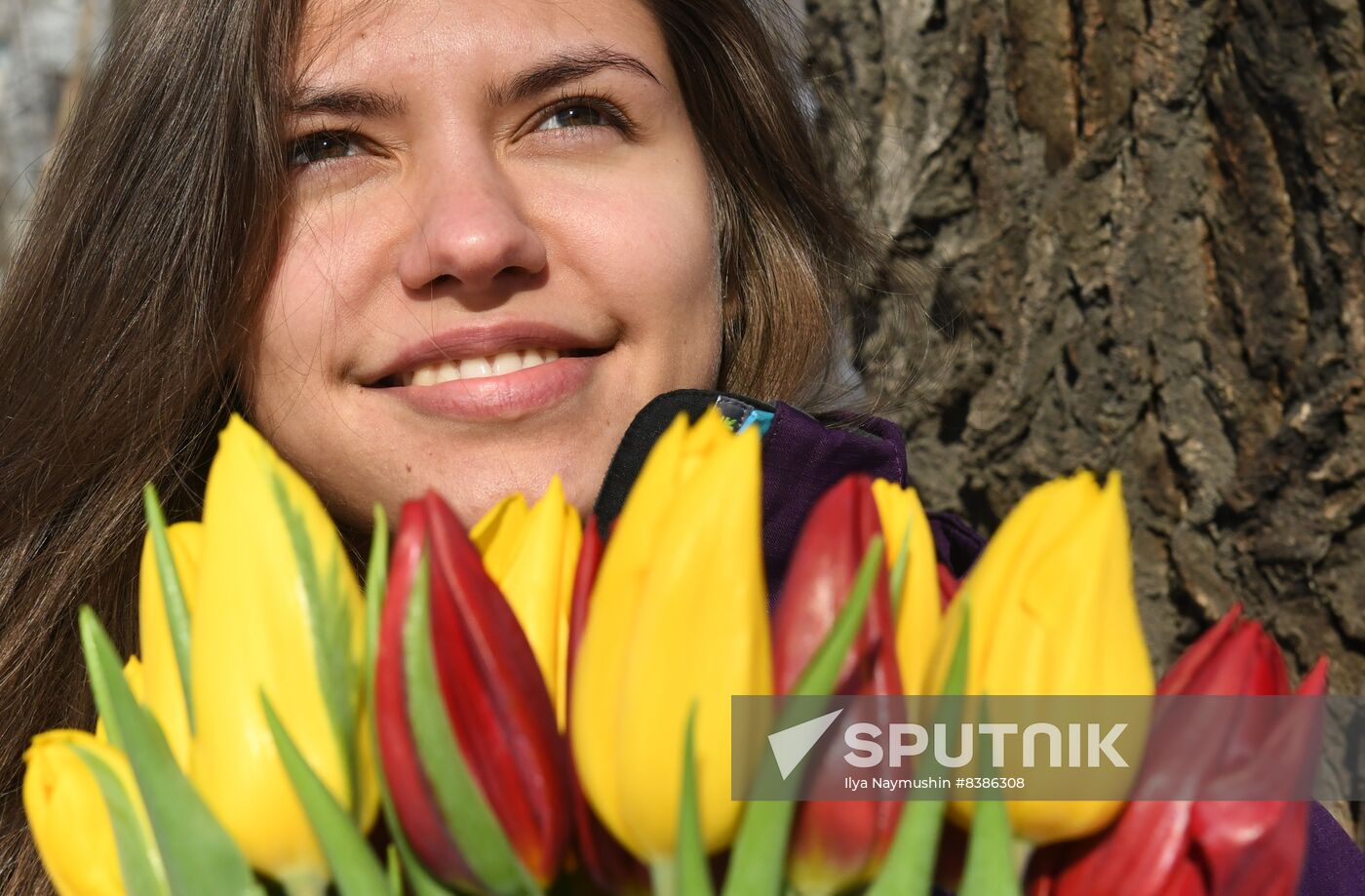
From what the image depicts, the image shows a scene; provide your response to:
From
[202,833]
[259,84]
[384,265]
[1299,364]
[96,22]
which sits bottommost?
[202,833]

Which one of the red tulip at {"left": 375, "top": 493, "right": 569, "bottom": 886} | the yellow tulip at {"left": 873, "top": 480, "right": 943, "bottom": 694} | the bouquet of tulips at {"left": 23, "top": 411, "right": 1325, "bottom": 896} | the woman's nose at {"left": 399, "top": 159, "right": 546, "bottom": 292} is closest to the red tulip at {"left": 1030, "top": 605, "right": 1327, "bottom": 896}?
the bouquet of tulips at {"left": 23, "top": 411, "right": 1325, "bottom": 896}

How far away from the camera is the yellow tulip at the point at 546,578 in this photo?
57cm

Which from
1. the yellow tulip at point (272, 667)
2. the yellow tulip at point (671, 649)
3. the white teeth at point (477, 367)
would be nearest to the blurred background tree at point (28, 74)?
the white teeth at point (477, 367)

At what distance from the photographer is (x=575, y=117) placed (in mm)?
1461

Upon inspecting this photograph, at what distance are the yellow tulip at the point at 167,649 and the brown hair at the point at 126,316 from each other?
0.85m

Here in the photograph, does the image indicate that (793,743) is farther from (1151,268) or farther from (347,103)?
(1151,268)

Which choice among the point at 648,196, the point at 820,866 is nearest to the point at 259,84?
the point at 648,196

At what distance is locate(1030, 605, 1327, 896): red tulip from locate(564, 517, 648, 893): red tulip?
0.19 m

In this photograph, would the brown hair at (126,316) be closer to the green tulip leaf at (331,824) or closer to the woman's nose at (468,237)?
the woman's nose at (468,237)

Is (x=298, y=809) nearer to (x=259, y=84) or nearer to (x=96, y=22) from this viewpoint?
(x=259, y=84)

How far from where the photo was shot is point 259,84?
1.35m

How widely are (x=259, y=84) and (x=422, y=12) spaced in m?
0.20

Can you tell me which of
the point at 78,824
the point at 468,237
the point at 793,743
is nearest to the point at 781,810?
the point at 793,743

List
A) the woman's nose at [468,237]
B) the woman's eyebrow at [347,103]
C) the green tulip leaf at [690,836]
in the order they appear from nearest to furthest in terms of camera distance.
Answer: the green tulip leaf at [690,836]
the woman's nose at [468,237]
the woman's eyebrow at [347,103]
